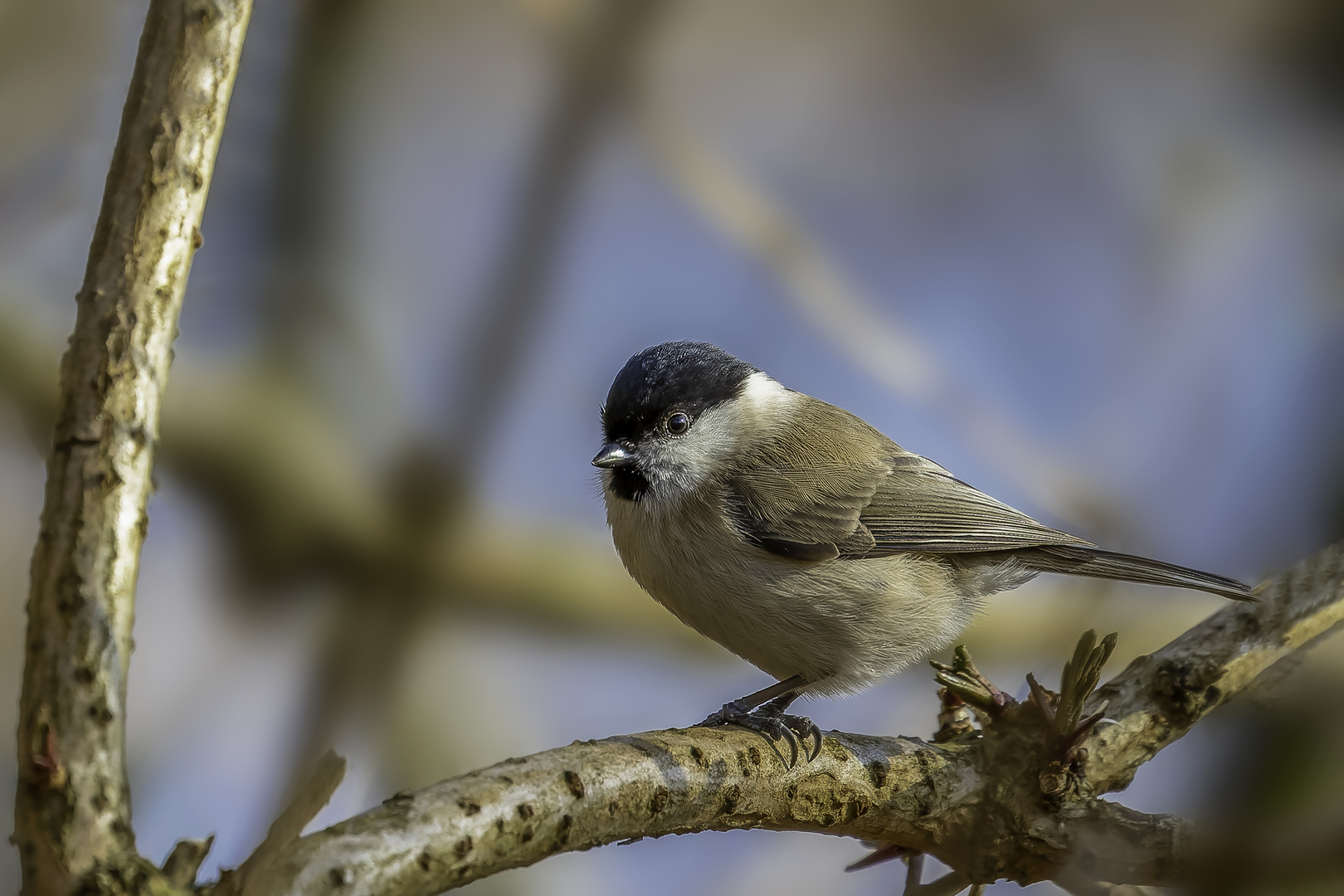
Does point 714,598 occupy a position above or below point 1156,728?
above

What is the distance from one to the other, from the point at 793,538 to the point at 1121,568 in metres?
0.82

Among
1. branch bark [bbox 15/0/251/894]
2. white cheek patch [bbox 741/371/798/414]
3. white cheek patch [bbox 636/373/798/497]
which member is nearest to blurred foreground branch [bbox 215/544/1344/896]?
branch bark [bbox 15/0/251/894]

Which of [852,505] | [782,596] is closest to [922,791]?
[782,596]

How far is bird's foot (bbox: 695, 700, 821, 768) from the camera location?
6.16 feet

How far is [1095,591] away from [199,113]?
8.90ft

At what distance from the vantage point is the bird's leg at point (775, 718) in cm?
191

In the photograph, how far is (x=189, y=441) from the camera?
316 centimetres

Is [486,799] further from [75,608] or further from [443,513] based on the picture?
[443,513]

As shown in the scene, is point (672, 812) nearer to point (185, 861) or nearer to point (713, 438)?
point (185, 861)

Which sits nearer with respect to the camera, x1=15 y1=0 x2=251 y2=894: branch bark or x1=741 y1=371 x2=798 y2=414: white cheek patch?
x1=15 y1=0 x2=251 y2=894: branch bark

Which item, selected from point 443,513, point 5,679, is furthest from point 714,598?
point 5,679

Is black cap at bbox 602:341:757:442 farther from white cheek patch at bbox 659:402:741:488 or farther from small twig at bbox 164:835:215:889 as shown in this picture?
small twig at bbox 164:835:215:889

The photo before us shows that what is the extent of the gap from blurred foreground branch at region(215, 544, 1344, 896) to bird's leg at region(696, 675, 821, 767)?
43 mm

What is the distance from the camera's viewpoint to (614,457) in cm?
248
